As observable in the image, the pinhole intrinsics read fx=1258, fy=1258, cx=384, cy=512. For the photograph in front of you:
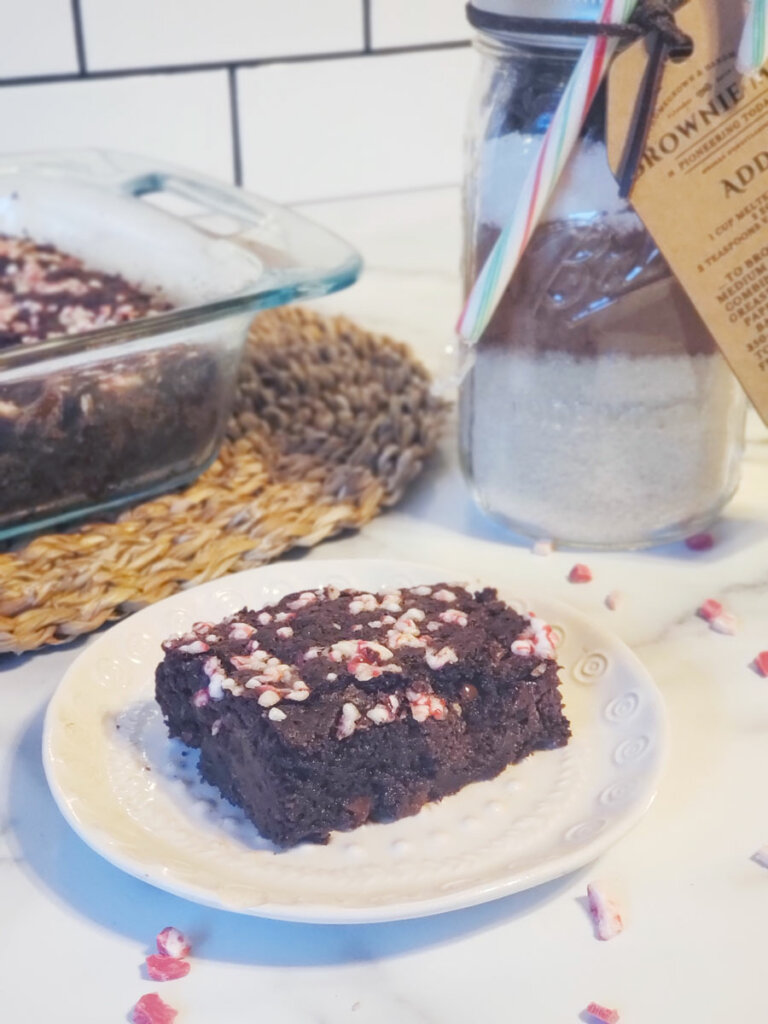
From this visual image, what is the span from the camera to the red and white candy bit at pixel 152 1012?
0.45 metres

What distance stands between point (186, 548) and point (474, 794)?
0.26 metres

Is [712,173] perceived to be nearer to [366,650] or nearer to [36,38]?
[366,650]

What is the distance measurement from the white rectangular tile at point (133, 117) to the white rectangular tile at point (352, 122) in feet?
0.10

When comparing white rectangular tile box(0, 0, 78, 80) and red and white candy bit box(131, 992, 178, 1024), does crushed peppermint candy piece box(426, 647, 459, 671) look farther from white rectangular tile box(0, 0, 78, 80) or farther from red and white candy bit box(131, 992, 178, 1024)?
white rectangular tile box(0, 0, 78, 80)

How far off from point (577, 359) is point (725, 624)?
172mm

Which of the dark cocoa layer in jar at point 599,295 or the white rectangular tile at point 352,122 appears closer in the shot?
the dark cocoa layer in jar at point 599,295

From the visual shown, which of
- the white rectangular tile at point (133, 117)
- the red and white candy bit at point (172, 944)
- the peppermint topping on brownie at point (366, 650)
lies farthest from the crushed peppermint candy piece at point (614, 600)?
the white rectangular tile at point (133, 117)

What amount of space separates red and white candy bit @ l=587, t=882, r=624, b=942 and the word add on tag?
0.32 m

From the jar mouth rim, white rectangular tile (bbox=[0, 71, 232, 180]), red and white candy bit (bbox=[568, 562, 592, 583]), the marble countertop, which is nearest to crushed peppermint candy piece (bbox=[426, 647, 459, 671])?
the marble countertop

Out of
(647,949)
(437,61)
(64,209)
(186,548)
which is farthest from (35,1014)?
(437,61)

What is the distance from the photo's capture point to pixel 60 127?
1.13 meters

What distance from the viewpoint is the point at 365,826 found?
55 cm

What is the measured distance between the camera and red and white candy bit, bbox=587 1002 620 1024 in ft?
1.48

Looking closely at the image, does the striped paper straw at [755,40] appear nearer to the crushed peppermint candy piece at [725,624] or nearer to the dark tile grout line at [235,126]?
the crushed peppermint candy piece at [725,624]
